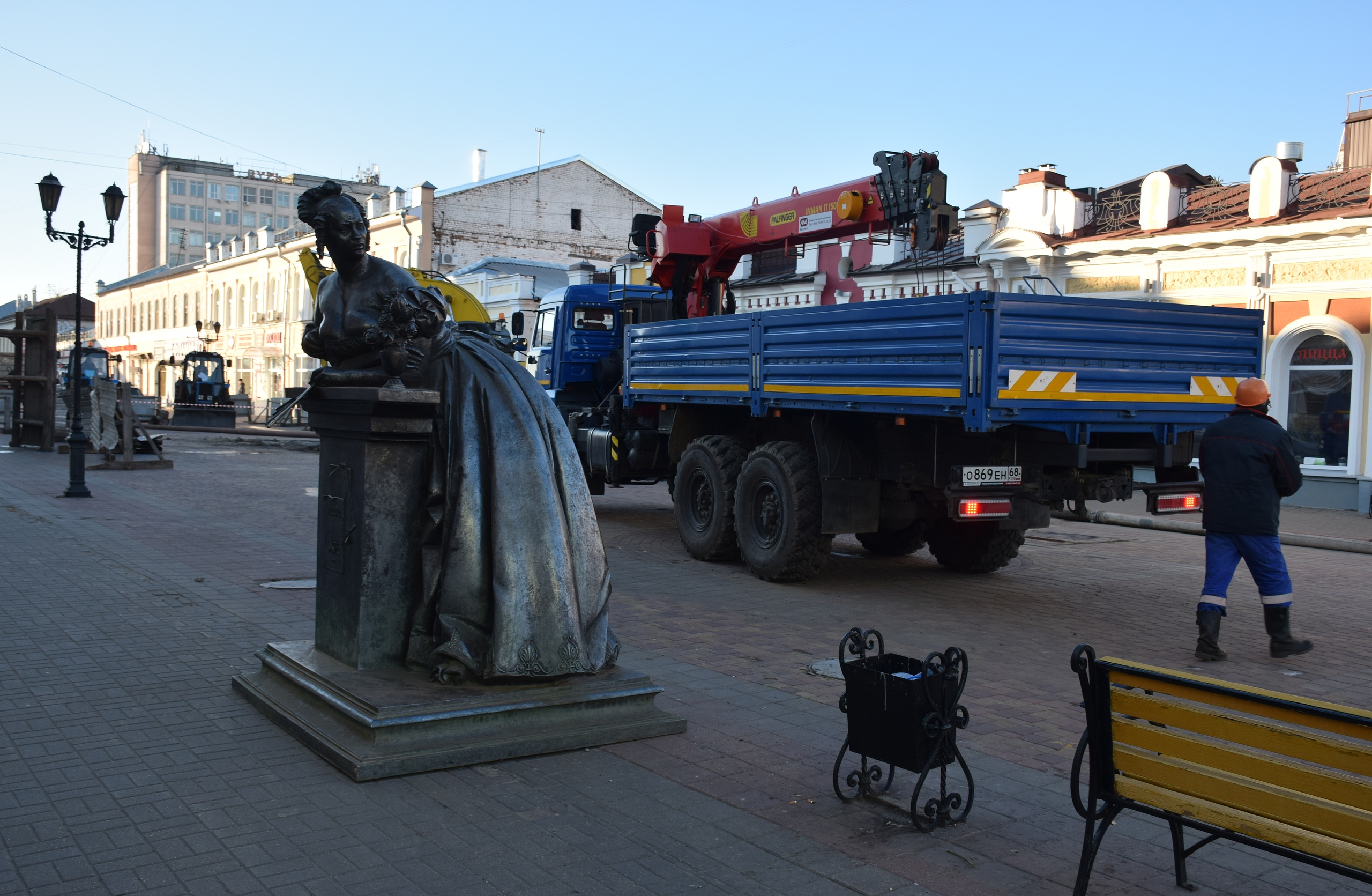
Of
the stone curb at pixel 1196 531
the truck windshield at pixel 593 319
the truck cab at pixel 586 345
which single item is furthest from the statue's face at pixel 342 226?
the stone curb at pixel 1196 531

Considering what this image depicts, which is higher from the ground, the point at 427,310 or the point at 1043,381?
the point at 427,310

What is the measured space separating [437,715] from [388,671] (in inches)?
24.3

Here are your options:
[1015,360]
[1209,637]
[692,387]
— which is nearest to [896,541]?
[692,387]

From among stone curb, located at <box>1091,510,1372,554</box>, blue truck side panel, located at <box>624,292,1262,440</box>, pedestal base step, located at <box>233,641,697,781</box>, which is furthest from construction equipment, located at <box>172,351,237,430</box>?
pedestal base step, located at <box>233,641,697,781</box>

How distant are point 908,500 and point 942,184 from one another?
2.82m

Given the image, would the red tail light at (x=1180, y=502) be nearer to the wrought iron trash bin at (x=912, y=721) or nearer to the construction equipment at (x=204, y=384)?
the wrought iron trash bin at (x=912, y=721)

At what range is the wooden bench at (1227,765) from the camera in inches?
113

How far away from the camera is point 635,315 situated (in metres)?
14.3

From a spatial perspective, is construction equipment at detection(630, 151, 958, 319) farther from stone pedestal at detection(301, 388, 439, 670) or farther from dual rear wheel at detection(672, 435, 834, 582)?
stone pedestal at detection(301, 388, 439, 670)

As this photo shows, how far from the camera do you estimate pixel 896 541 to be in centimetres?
1200

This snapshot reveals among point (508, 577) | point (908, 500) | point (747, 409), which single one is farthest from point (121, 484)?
point (508, 577)

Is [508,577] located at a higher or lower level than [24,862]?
higher

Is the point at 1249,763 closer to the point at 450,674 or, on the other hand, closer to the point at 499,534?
the point at 499,534

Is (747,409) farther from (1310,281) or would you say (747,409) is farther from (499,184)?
(499,184)
